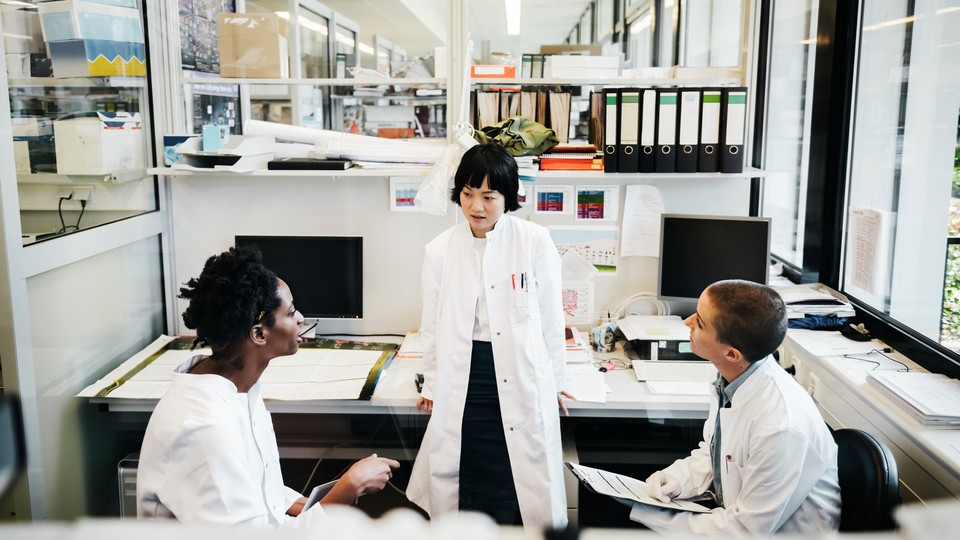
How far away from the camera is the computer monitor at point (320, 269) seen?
269 cm

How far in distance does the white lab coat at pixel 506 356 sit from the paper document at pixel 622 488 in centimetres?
18

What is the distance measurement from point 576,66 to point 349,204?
3.22 feet

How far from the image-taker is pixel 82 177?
2.38 meters

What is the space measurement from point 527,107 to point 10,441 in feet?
8.17

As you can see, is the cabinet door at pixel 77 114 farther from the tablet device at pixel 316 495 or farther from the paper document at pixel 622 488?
the paper document at pixel 622 488

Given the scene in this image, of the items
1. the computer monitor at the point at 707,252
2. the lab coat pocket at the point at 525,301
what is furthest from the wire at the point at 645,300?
the lab coat pocket at the point at 525,301

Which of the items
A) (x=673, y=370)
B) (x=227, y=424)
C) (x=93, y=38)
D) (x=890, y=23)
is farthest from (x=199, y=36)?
(x=890, y=23)

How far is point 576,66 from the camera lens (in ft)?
8.68

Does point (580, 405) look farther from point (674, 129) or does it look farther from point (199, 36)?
point (199, 36)

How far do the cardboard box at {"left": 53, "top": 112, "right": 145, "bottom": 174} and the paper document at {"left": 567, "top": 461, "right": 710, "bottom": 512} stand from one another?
5.90 feet

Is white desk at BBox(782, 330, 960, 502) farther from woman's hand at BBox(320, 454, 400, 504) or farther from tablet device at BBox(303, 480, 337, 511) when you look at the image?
tablet device at BBox(303, 480, 337, 511)

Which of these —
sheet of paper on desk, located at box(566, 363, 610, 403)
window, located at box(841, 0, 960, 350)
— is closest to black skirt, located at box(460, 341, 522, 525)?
sheet of paper on desk, located at box(566, 363, 610, 403)

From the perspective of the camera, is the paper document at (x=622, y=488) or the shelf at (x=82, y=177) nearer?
the paper document at (x=622, y=488)

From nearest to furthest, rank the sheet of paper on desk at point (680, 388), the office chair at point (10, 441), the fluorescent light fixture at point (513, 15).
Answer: the office chair at point (10, 441), the sheet of paper on desk at point (680, 388), the fluorescent light fixture at point (513, 15)
